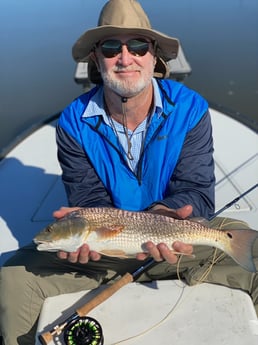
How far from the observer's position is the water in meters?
9.38

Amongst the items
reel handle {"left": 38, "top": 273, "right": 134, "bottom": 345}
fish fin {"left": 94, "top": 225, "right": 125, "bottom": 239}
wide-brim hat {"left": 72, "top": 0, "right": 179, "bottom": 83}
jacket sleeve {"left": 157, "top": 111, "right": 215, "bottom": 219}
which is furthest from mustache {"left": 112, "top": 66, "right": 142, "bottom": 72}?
reel handle {"left": 38, "top": 273, "right": 134, "bottom": 345}

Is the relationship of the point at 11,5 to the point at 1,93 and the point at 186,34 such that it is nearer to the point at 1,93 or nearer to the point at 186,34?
the point at 186,34

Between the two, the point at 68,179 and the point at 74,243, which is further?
the point at 68,179

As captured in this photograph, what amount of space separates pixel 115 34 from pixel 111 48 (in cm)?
10

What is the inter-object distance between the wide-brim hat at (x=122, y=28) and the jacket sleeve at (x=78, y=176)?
2.21 feet

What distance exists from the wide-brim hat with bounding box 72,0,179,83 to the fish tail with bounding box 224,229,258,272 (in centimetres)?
152

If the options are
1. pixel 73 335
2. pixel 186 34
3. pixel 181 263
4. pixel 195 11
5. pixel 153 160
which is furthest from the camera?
pixel 195 11

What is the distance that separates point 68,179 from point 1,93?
292 inches

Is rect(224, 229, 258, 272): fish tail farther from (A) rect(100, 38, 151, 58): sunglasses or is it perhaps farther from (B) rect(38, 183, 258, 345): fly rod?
(A) rect(100, 38, 151, 58): sunglasses

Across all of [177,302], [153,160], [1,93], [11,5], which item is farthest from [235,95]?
[11,5]

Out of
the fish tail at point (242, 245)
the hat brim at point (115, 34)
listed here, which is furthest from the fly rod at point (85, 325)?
the hat brim at point (115, 34)

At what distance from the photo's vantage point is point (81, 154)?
3248mm

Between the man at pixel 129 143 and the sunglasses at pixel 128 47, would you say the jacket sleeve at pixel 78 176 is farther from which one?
the sunglasses at pixel 128 47

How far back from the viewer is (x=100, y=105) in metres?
3.30
